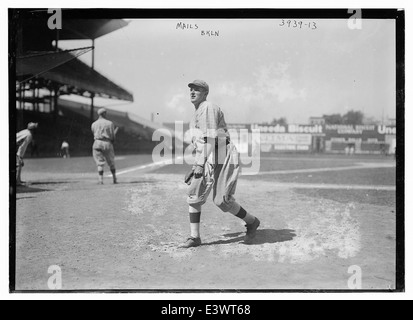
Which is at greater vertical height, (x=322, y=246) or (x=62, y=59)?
(x=62, y=59)

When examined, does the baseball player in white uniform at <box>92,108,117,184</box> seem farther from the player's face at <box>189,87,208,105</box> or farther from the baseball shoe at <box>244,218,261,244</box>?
the baseball shoe at <box>244,218,261,244</box>

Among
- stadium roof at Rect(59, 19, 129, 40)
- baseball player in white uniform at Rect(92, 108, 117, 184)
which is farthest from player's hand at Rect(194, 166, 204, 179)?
baseball player in white uniform at Rect(92, 108, 117, 184)

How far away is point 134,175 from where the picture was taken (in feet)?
25.5

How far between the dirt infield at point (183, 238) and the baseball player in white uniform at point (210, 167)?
1.04 ft

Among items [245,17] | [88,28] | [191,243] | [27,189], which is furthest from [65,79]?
Result: [191,243]

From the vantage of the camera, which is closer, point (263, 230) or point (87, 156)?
point (263, 230)

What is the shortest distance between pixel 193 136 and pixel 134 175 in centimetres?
382

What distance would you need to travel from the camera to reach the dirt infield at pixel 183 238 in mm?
3875

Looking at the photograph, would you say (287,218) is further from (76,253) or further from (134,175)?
(134,175)

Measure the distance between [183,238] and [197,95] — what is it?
1.56 meters

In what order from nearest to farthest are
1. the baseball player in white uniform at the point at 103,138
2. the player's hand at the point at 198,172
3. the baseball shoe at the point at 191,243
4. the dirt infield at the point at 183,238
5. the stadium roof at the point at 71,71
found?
1. the dirt infield at the point at 183,238
2. the player's hand at the point at 198,172
3. the baseball shoe at the point at 191,243
4. the stadium roof at the point at 71,71
5. the baseball player in white uniform at the point at 103,138

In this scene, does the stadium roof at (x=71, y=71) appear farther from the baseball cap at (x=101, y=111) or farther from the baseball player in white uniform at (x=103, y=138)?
the baseball player in white uniform at (x=103, y=138)

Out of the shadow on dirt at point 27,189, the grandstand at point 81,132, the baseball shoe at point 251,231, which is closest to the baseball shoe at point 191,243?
the baseball shoe at point 251,231
